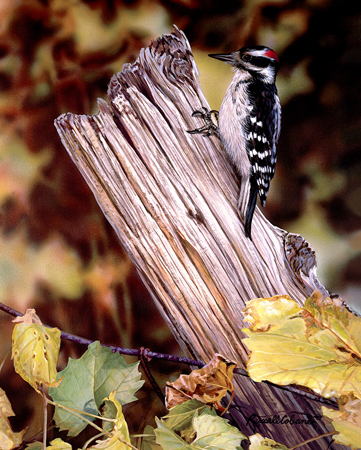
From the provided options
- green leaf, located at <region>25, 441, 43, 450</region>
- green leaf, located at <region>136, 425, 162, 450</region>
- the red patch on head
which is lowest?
green leaf, located at <region>25, 441, 43, 450</region>

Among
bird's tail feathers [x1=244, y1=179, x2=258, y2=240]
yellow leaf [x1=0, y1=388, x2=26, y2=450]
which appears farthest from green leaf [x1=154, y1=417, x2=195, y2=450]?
bird's tail feathers [x1=244, y1=179, x2=258, y2=240]

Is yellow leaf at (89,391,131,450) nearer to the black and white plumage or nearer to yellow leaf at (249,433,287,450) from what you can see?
yellow leaf at (249,433,287,450)

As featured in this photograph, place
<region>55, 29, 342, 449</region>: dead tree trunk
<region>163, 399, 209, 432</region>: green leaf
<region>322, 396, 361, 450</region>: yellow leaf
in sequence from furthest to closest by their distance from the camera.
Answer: <region>55, 29, 342, 449</region>: dead tree trunk
<region>163, 399, 209, 432</region>: green leaf
<region>322, 396, 361, 450</region>: yellow leaf

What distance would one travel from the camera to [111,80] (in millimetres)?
628

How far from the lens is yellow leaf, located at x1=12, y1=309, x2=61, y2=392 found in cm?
44

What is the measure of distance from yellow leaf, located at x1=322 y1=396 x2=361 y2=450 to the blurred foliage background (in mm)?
249

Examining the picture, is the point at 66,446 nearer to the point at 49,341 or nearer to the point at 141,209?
the point at 49,341

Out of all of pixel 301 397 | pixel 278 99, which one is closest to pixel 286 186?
pixel 278 99

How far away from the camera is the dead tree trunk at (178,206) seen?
60 centimetres

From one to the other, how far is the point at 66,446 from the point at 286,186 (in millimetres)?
562

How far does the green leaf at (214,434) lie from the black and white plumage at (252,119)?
0.32 meters

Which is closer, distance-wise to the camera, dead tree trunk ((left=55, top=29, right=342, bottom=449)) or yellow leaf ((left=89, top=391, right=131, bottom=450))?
yellow leaf ((left=89, top=391, right=131, bottom=450))

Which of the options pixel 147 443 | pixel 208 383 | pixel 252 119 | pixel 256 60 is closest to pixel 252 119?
pixel 252 119

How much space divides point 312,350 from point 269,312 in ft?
0.22
